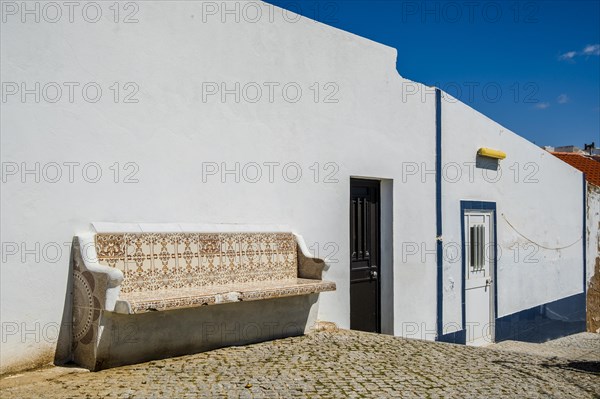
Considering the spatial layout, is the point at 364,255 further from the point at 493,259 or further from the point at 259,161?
the point at 493,259

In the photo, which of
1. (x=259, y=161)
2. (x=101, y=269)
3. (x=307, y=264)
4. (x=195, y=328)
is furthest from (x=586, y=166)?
(x=101, y=269)

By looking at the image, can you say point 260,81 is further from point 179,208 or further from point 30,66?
point 30,66

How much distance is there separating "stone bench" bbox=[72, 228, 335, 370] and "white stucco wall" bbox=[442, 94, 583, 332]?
3836mm

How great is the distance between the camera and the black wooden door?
7.80 meters

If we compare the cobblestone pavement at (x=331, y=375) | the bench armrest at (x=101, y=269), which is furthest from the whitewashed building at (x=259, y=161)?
the cobblestone pavement at (x=331, y=375)

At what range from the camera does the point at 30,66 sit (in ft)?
15.4

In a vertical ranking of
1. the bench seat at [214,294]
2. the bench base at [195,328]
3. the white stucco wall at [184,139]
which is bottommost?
the bench base at [195,328]

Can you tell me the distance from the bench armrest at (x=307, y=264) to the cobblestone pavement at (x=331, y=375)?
0.67 m

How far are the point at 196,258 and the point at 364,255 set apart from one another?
306 cm

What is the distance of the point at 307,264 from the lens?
6.52 meters

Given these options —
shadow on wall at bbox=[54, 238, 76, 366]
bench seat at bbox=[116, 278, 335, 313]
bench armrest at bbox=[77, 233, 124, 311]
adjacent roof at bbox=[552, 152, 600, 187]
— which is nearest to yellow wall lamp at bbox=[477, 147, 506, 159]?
bench seat at bbox=[116, 278, 335, 313]

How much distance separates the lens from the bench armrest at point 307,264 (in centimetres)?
641

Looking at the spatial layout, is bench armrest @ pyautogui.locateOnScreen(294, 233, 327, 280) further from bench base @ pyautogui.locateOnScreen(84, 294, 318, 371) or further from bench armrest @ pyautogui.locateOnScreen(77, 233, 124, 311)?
bench armrest @ pyautogui.locateOnScreen(77, 233, 124, 311)

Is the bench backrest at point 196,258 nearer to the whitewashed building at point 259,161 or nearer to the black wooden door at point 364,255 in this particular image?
the whitewashed building at point 259,161
